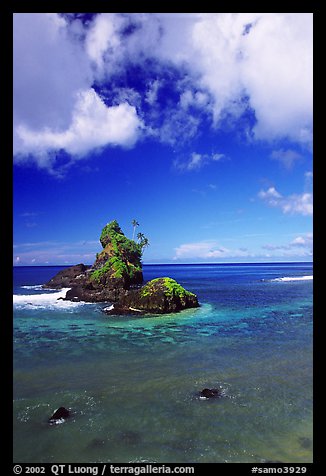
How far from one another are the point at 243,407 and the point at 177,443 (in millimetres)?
4351

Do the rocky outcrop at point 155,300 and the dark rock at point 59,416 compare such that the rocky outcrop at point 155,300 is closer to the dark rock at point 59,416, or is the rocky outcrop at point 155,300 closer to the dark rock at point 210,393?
the dark rock at point 210,393

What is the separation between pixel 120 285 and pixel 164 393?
41418 millimetres

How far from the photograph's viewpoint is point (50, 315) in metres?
40.1

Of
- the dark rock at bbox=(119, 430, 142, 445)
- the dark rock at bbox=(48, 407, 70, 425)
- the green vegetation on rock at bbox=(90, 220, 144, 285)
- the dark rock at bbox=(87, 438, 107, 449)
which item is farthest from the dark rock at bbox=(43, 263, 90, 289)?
the dark rock at bbox=(87, 438, 107, 449)

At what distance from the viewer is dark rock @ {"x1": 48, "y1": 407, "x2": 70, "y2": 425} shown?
13281 mm

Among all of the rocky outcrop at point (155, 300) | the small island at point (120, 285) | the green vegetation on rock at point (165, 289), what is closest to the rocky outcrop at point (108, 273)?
the small island at point (120, 285)

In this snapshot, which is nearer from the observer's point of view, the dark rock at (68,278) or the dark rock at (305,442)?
the dark rock at (305,442)

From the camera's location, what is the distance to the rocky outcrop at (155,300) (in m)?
39.8

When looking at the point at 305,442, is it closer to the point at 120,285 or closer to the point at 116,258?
the point at 120,285

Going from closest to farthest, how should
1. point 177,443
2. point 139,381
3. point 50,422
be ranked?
point 177,443 < point 50,422 < point 139,381

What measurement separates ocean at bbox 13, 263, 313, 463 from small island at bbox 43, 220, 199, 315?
26.5 feet
